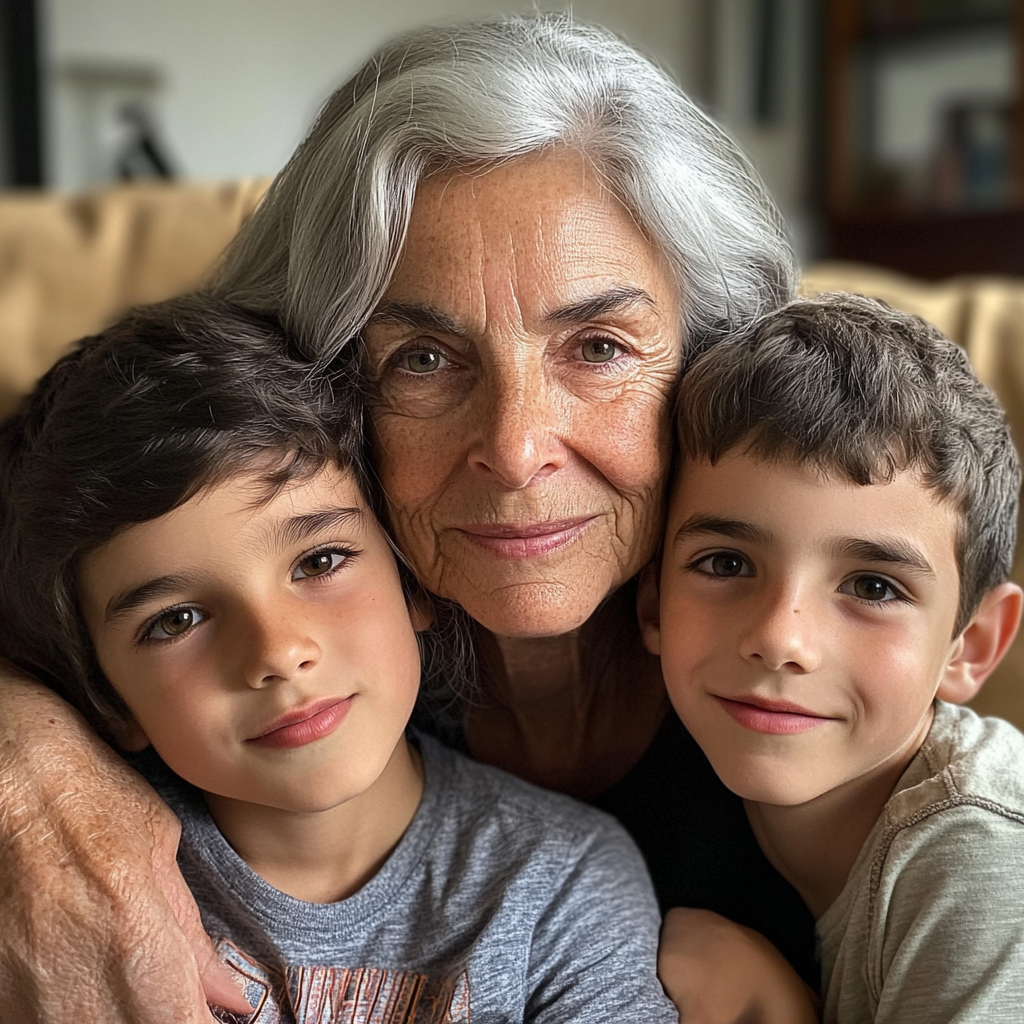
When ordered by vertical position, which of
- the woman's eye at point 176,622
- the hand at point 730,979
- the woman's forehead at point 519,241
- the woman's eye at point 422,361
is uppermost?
the woman's forehead at point 519,241

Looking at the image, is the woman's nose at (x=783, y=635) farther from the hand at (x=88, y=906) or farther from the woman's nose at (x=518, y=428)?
the hand at (x=88, y=906)

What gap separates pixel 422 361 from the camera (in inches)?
49.3

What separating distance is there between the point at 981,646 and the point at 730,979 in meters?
0.44

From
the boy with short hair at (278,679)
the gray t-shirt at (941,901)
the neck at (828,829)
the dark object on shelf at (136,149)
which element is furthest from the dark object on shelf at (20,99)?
the gray t-shirt at (941,901)

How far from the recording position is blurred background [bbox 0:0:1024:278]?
401cm

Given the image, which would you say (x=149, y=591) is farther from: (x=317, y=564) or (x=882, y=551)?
(x=882, y=551)

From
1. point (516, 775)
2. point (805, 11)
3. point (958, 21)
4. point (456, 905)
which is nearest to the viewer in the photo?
point (456, 905)

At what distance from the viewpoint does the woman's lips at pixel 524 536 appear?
121cm

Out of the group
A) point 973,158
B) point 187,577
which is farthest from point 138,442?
point 973,158

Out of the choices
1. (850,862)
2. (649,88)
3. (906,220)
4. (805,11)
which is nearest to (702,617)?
(850,862)

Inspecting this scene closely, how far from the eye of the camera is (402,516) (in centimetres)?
127

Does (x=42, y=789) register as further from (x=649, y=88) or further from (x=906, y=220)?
(x=906, y=220)

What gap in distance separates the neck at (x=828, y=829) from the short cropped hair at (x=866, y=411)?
18cm

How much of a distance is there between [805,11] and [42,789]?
5.17 m
